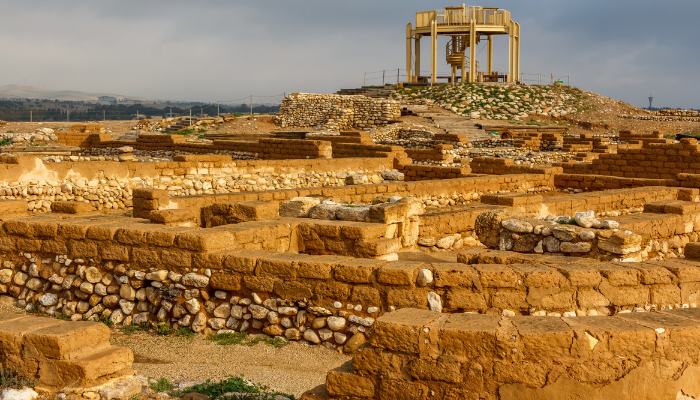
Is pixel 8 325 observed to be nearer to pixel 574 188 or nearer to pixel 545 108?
pixel 574 188

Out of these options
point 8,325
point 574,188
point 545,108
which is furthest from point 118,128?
point 8,325

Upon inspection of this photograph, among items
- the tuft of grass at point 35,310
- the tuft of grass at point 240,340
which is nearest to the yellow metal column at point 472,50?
the tuft of grass at point 35,310

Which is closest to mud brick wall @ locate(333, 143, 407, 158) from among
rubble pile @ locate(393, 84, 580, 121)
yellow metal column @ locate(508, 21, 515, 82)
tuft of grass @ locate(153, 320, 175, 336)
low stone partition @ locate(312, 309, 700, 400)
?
tuft of grass @ locate(153, 320, 175, 336)

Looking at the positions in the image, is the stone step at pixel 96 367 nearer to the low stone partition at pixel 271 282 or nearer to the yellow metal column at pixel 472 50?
the low stone partition at pixel 271 282

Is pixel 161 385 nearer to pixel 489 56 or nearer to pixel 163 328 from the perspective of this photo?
pixel 163 328

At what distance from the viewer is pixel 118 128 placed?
38.9 m

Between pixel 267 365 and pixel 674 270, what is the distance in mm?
3889

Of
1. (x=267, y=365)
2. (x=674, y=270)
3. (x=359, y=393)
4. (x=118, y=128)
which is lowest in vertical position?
(x=267, y=365)

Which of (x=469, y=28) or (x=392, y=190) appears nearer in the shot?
(x=392, y=190)

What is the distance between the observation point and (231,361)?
17.5 ft

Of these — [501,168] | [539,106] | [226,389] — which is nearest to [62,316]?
[226,389]

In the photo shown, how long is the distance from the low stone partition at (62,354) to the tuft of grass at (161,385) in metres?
0.18

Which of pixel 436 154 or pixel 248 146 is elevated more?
pixel 248 146

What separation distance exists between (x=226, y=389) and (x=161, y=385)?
1.53ft
